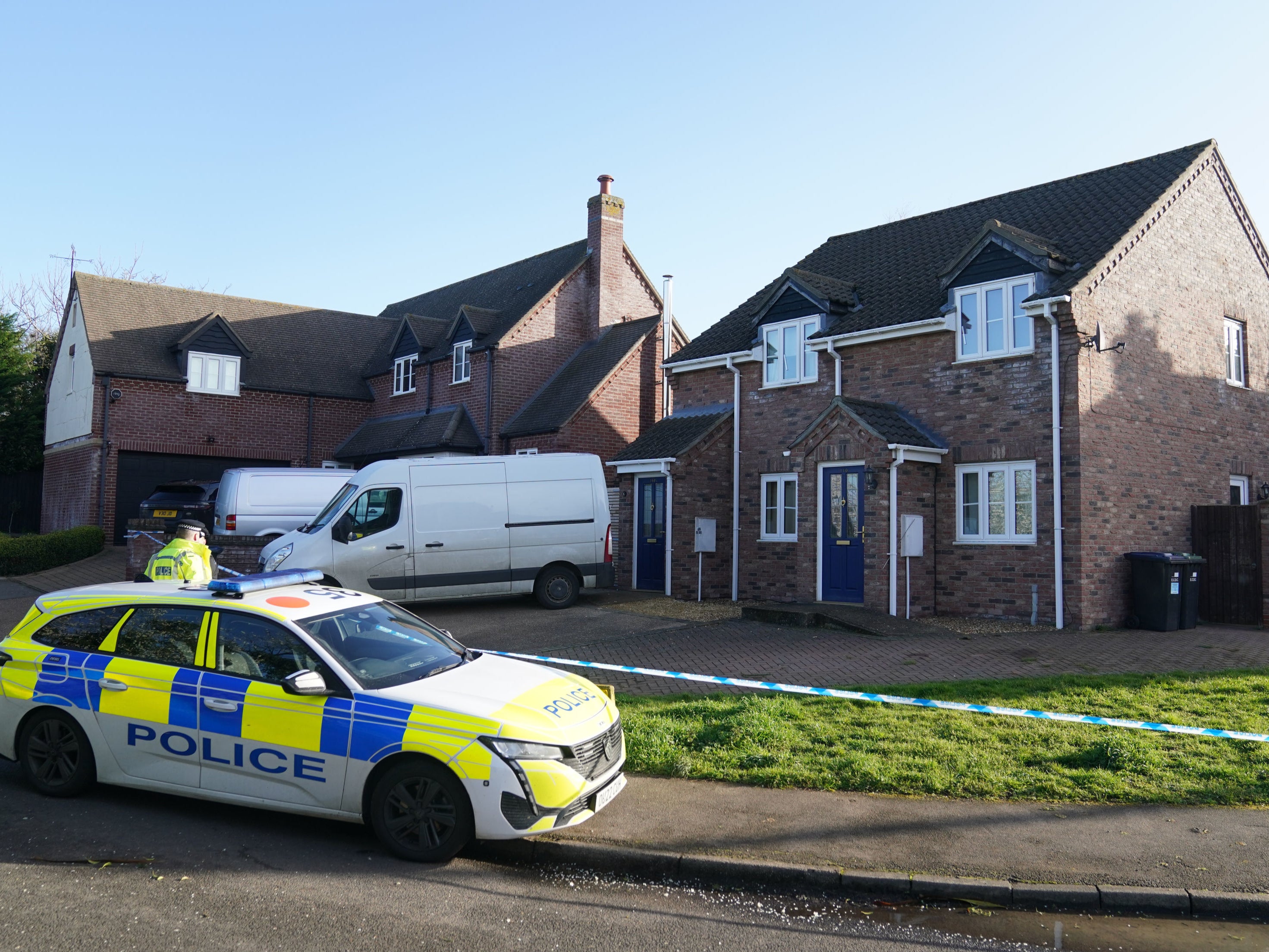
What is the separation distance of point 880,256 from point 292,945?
17864 millimetres

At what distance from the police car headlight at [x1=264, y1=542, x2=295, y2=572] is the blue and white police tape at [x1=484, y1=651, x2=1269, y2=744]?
5.99m

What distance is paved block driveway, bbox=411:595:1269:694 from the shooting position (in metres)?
10.8

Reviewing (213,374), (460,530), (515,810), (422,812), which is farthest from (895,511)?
(213,374)

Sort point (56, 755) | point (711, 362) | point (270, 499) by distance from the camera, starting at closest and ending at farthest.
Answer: point (56, 755), point (270, 499), point (711, 362)

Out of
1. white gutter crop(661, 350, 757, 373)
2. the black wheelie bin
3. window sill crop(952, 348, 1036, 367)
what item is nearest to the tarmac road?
the black wheelie bin

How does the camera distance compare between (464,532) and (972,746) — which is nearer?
(972,746)

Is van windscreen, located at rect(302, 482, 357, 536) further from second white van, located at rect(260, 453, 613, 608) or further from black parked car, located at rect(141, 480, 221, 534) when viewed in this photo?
black parked car, located at rect(141, 480, 221, 534)

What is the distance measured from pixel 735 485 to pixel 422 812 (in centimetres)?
1412

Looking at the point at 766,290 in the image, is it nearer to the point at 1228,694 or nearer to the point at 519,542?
the point at 519,542

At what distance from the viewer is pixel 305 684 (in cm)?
583

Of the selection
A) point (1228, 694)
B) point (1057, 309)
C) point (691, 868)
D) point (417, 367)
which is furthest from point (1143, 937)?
point (417, 367)

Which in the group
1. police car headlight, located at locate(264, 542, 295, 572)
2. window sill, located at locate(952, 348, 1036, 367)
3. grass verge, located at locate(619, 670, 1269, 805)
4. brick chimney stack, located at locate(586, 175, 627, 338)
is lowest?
grass verge, located at locate(619, 670, 1269, 805)

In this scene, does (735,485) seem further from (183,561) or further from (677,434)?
(183,561)

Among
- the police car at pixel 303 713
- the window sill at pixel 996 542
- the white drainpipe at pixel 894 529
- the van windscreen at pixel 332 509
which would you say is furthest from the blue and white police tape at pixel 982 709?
the window sill at pixel 996 542
